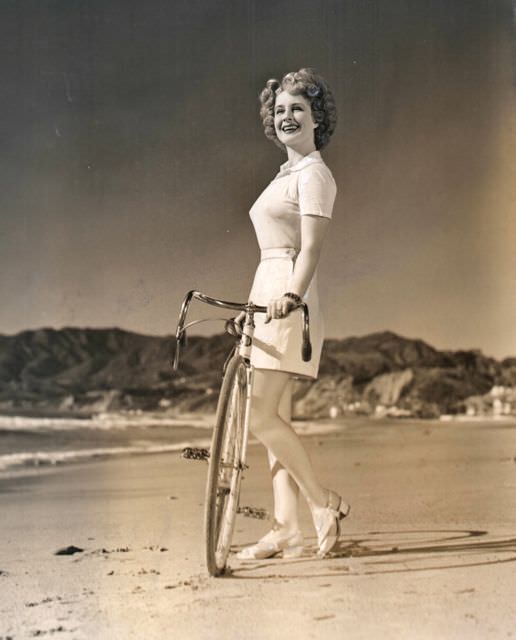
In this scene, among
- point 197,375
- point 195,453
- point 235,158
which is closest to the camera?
point 195,453

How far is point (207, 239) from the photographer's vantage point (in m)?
6.13

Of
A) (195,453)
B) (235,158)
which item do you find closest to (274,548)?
(195,453)

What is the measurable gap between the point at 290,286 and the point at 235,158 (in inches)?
109

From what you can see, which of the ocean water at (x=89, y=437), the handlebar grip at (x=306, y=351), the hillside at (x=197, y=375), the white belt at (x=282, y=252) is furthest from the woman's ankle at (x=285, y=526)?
the hillside at (x=197, y=375)

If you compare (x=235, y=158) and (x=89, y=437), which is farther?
(x=89, y=437)

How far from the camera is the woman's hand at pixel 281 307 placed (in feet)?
10.5

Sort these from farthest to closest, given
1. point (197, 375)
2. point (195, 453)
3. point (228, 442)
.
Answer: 1. point (197, 375)
2. point (228, 442)
3. point (195, 453)

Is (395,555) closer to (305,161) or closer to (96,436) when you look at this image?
(305,161)

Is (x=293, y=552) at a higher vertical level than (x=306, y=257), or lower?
lower

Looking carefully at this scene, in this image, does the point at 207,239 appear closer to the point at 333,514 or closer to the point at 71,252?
the point at 71,252

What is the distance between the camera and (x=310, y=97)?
11.5ft

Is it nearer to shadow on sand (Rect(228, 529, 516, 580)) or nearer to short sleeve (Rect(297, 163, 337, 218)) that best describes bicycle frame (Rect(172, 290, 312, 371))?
short sleeve (Rect(297, 163, 337, 218))

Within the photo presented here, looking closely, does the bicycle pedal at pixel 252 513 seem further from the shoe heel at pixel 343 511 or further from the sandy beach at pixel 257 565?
the shoe heel at pixel 343 511

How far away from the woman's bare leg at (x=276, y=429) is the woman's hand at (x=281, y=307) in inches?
10.1
